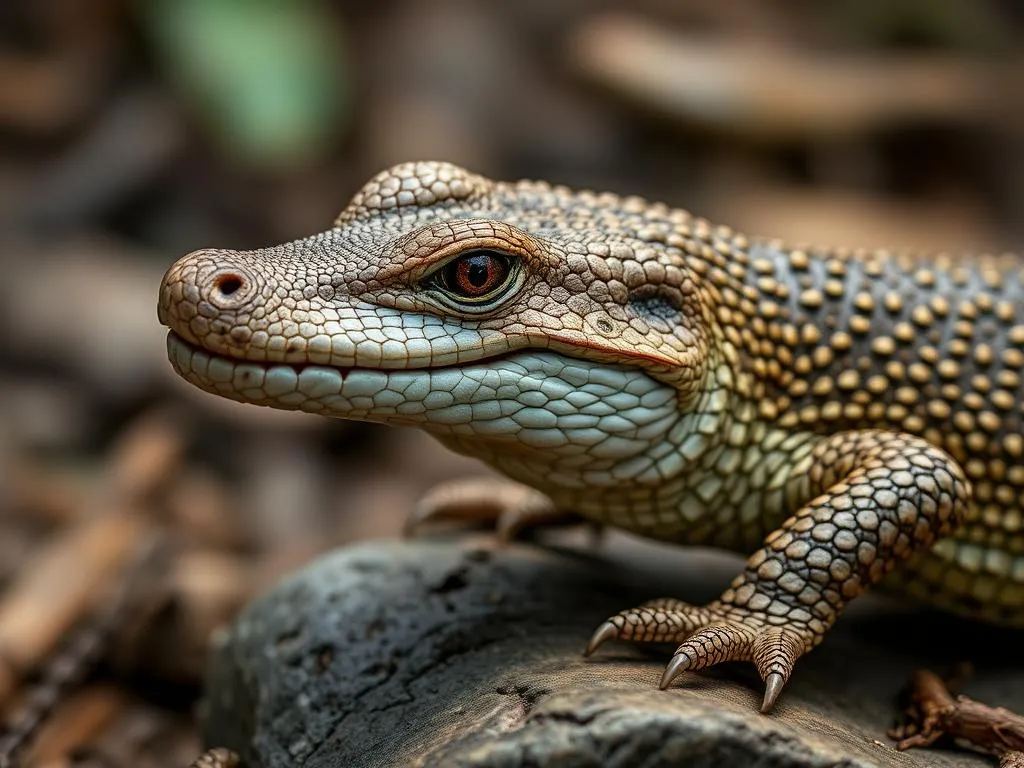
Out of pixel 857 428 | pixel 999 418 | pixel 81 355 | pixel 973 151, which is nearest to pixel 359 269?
pixel 857 428

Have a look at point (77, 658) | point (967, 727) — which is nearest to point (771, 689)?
point (967, 727)

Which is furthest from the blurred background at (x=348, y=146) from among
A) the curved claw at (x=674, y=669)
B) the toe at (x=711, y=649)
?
the curved claw at (x=674, y=669)

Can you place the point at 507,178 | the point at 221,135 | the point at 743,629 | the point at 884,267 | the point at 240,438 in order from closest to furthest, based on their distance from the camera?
the point at 743,629 < the point at 884,267 < the point at 240,438 < the point at 221,135 < the point at 507,178

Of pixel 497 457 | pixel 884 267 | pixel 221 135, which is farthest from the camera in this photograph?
pixel 221 135

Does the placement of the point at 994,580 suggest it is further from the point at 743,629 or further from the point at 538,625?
the point at 538,625

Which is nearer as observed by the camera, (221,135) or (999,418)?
(999,418)

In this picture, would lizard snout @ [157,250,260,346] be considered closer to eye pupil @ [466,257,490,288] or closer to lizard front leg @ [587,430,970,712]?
eye pupil @ [466,257,490,288]

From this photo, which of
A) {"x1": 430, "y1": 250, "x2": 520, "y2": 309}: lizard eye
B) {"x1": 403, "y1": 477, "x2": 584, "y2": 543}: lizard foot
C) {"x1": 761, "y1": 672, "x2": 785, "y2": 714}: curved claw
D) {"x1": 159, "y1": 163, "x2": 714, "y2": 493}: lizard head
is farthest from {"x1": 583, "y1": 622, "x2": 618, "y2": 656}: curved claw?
{"x1": 403, "y1": 477, "x2": 584, "y2": 543}: lizard foot
